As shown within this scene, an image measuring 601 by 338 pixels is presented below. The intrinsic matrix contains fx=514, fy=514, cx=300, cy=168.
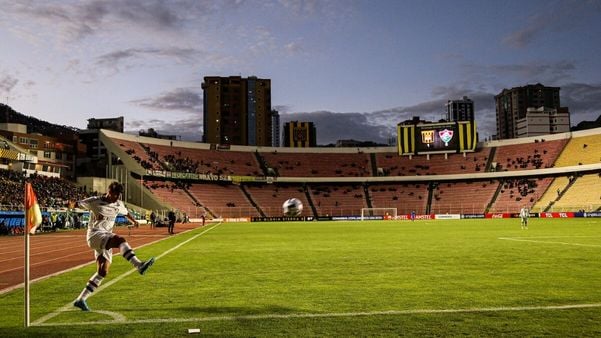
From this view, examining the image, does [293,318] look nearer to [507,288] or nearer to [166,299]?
[166,299]

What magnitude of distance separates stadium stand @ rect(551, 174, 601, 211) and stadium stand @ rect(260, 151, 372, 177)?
3534 centimetres

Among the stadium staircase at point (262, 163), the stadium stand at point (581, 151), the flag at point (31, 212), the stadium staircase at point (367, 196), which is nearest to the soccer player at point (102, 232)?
the flag at point (31, 212)

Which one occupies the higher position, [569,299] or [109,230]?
[109,230]

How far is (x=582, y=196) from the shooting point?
258 feet

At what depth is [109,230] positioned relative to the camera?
916cm

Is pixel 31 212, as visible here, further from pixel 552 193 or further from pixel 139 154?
pixel 552 193

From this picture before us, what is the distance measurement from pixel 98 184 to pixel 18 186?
20.4 metres

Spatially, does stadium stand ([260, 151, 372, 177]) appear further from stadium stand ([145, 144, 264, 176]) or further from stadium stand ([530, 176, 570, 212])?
stadium stand ([530, 176, 570, 212])

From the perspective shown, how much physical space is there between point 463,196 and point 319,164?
28.8m

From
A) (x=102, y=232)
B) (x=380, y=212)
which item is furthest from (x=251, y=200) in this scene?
(x=102, y=232)

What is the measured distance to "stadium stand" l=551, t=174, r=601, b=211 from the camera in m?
74.9

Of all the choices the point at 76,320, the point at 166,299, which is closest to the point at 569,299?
the point at 166,299

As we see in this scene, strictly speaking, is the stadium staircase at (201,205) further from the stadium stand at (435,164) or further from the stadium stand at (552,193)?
the stadium stand at (552,193)

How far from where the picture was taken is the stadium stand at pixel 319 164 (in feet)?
334
